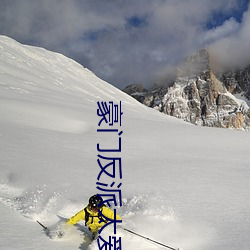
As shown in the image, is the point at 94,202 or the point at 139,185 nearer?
the point at 94,202

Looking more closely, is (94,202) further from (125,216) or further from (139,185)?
(139,185)

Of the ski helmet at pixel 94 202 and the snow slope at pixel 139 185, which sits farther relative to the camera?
the ski helmet at pixel 94 202

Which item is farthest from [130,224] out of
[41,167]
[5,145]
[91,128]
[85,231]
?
[91,128]

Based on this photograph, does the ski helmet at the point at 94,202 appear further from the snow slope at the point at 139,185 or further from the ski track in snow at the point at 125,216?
the snow slope at the point at 139,185

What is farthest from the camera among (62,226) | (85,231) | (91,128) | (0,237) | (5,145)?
(91,128)

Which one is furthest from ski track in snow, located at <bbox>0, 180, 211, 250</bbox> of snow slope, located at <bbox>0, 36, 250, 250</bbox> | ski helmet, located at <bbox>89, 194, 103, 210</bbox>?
ski helmet, located at <bbox>89, 194, 103, 210</bbox>

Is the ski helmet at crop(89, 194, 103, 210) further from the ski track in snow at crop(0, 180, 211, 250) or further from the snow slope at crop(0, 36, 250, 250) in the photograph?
the snow slope at crop(0, 36, 250, 250)

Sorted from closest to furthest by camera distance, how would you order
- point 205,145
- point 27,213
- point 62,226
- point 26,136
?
point 62,226 < point 27,213 < point 26,136 < point 205,145

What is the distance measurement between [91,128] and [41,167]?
7.88 metres

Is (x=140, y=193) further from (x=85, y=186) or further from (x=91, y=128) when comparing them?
(x=91, y=128)

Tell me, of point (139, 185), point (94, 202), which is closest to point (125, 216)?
point (94, 202)

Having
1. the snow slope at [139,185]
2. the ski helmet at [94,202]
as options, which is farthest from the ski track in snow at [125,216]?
the ski helmet at [94,202]

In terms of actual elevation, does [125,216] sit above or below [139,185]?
below

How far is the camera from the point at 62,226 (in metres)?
6.02
